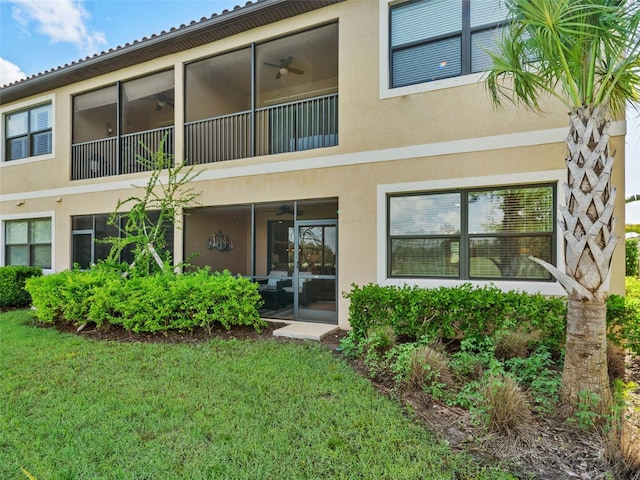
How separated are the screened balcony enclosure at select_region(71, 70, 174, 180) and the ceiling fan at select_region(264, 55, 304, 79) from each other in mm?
3009

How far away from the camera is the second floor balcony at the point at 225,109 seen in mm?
8625

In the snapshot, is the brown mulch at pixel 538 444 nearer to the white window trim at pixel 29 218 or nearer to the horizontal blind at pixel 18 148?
the white window trim at pixel 29 218

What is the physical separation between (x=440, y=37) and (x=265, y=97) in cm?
613

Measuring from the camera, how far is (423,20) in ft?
23.1

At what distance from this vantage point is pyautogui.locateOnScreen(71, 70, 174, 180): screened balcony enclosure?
1041 cm

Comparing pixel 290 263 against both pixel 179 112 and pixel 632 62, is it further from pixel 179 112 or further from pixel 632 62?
pixel 632 62

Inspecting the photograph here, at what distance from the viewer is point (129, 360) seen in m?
5.64

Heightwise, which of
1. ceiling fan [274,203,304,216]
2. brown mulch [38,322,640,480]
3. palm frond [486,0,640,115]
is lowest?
brown mulch [38,322,640,480]

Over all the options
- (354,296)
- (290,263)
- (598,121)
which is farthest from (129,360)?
(598,121)

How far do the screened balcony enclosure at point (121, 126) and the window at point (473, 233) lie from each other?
280 inches

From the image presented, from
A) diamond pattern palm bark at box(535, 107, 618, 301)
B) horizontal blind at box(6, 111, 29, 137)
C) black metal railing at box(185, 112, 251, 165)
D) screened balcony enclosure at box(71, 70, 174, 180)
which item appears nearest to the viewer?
diamond pattern palm bark at box(535, 107, 618, 301)

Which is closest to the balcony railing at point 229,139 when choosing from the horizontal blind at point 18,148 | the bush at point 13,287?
the horizontal blind at point 18,148

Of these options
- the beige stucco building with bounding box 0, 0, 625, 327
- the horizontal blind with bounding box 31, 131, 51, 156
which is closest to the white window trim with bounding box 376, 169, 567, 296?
the beige stucco building with bounding box 0, 0, 625, 327

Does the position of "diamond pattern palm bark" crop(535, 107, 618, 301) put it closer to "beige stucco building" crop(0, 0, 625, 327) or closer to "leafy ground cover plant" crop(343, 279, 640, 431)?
"leafy ground cover plant" crop(343, 279, 640, 431)
